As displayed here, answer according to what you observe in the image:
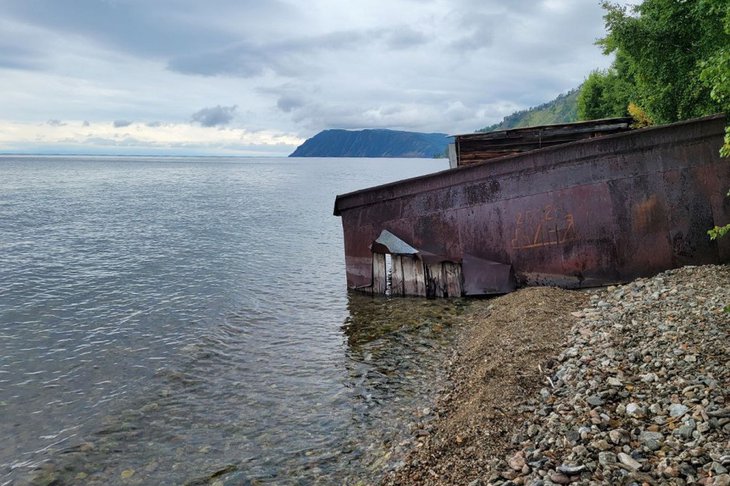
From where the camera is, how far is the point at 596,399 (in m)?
5.56

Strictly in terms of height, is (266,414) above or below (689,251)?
below

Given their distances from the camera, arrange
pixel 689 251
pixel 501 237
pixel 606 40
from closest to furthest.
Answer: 1. pixel 689 251
2. pixel 501 237
3. pixel 606 40

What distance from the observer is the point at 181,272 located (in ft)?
62.7

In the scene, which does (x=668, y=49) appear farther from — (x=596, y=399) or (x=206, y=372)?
(x=206, y=372)

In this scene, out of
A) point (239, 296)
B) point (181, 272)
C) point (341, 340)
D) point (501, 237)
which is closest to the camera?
point (341, 340)

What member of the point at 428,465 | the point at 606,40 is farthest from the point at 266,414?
the point at 606,40

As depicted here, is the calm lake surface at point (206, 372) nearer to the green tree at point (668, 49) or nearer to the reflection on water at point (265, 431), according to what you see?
the reflection on water at point (265, 431)

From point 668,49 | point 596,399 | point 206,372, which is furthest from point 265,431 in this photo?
point 668,49

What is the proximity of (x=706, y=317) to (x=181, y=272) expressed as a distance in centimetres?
1692

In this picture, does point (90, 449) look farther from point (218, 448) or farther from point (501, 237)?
point (501, 237)

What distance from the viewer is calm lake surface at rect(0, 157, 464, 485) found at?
6.59 meters

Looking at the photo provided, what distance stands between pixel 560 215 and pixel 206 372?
326 inches

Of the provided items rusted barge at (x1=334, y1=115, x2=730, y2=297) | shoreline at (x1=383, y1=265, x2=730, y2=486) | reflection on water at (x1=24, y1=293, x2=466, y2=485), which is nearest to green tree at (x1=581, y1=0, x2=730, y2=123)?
rusted barge at (x1=334, y1=115, x2=730, y2=297)

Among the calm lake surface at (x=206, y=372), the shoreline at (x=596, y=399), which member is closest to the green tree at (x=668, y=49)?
the shoreline at (x=596, y=399)
